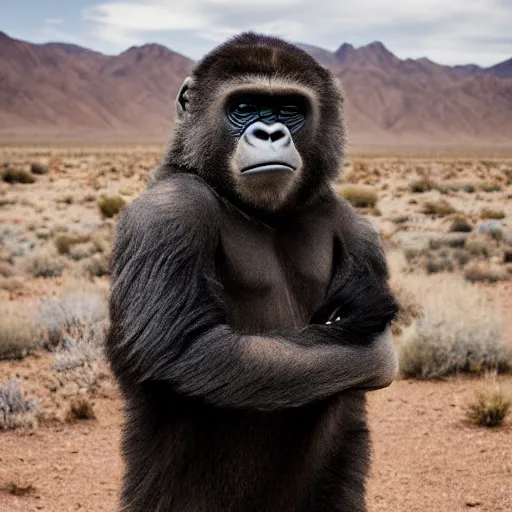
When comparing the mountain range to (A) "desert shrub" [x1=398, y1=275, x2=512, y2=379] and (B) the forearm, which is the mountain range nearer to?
(A) "desert shrub" [x1=398, y1=275, x2=512, y2=379]

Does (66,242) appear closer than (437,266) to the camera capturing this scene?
No

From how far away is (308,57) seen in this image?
11.5ft

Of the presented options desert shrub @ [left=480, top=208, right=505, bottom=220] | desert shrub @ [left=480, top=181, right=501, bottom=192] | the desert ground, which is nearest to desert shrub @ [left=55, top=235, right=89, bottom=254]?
the desert ground

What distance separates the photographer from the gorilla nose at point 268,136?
120 inches

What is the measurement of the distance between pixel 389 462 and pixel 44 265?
10.9 m

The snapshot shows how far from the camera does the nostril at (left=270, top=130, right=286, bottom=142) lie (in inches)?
121

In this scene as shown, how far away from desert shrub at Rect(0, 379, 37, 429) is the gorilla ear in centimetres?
476

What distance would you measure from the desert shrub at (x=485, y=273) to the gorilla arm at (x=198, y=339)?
12.9 m

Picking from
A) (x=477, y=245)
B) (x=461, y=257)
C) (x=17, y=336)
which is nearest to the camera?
(x=17, y=336)

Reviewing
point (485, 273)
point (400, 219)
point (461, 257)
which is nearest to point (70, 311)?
point (485, 273)

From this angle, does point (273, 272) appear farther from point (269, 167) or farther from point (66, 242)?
point (66, 242)

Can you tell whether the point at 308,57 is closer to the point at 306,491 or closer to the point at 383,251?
the point at 383,251

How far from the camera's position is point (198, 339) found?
284cm

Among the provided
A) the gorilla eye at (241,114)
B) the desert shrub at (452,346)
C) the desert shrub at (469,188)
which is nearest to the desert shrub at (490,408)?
the desert shrub at (452,346)
